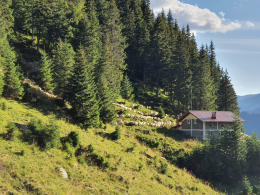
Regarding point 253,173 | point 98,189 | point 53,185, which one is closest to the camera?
point 53,185

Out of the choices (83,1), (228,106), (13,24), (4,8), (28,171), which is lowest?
(28,171)

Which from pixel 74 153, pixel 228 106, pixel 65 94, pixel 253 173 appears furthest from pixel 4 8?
pixel 228 106

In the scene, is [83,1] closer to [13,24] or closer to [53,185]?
[13,24]

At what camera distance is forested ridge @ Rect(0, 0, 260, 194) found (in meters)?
25.1

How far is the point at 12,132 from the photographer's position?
15.8 meters

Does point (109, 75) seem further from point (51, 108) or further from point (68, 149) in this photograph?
point (68, 149)

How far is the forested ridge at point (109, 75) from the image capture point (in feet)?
82.2

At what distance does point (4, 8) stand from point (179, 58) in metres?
47.5

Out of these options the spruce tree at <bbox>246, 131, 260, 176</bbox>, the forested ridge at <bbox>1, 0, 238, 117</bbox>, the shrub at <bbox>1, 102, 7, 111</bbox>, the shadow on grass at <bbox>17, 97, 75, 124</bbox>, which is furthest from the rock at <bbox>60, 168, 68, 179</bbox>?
the spruce tree at <bbox>246, 131, 260, 176</bbox>

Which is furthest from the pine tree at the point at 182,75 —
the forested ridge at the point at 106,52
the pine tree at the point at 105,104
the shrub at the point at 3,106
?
the shrub at the point at 3,106

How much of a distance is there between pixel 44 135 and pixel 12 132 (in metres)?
2.38

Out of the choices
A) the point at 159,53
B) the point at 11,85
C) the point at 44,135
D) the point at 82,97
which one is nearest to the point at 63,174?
the point at 44,135

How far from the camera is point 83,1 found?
290 feet

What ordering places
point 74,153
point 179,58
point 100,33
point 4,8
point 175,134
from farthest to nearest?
point 179,58, point 100,33, point 4,8, point 175,134, point 74,153
